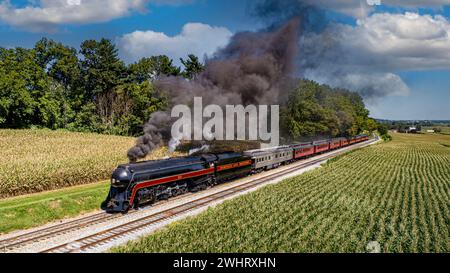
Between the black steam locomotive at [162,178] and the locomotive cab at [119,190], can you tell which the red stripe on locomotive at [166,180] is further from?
the locomotive cab at [119,190]

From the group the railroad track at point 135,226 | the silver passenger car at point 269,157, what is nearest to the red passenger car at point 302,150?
the silver passenger car at point 269,157

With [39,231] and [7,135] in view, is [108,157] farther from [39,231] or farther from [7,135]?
[7,135]

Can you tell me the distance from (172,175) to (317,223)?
9.35 m

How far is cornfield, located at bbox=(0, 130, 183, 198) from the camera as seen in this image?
24484mm

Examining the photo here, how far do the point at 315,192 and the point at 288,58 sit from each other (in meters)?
14.6

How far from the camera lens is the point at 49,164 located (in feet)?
92.6

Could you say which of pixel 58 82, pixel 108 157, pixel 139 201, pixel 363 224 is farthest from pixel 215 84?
pixel 58 82

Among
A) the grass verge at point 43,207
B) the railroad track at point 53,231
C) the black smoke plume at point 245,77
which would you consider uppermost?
the black smoke plume at point 245,77

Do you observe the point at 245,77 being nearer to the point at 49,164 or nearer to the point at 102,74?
the point at 49,164

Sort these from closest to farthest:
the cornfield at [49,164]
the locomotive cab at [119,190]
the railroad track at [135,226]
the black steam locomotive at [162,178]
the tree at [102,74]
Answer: the railroad track at [135,226] → the locomotive cab at [119,190] → the black steam locomotive at [162,178] → the cornfield at [49,164] → the tree at [102,74]

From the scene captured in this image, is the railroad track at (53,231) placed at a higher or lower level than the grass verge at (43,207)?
lower

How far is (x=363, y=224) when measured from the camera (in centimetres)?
1919

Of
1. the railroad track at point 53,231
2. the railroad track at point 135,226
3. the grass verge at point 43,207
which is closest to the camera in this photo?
Answer: the railroad track at point 135,226

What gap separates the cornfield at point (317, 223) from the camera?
15.5 meters
